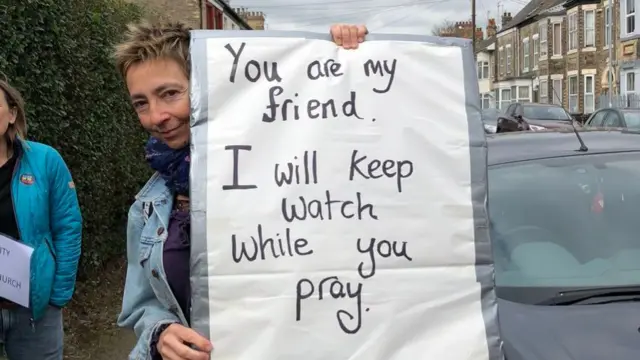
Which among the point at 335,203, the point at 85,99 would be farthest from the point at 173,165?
the point at 85,99

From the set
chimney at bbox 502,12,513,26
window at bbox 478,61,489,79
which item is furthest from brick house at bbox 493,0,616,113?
window at bbox 478,61,489,79

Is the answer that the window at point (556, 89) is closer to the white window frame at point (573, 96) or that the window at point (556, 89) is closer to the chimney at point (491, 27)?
the white window frame at point (573, 96)

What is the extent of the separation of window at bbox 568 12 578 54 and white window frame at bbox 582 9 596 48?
2.49 feet

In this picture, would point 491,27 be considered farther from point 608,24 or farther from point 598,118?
point 598,118

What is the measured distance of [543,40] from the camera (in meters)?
41.8

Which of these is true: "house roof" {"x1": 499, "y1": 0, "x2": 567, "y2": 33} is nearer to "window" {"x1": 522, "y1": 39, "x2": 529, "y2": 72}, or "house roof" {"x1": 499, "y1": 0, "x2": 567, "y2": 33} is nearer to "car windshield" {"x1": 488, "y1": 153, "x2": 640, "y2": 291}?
"window" {"x1": 522, "y1": 39, "x2": 529, "y2": 72}

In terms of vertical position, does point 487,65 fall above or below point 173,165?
above

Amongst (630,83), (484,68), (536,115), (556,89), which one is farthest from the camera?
(484,68)

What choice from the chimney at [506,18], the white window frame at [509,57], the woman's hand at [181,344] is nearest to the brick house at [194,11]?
the woman's hand at [181,344]

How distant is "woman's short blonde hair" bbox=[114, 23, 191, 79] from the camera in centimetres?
187

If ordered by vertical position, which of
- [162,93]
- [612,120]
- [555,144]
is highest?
[612,120]

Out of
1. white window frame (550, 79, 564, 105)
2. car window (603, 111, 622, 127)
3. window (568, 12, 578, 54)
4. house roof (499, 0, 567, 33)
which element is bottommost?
car window (603, 111, 622, 127)

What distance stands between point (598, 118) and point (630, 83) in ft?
49.9

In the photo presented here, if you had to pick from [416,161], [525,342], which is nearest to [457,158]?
[416,161]
